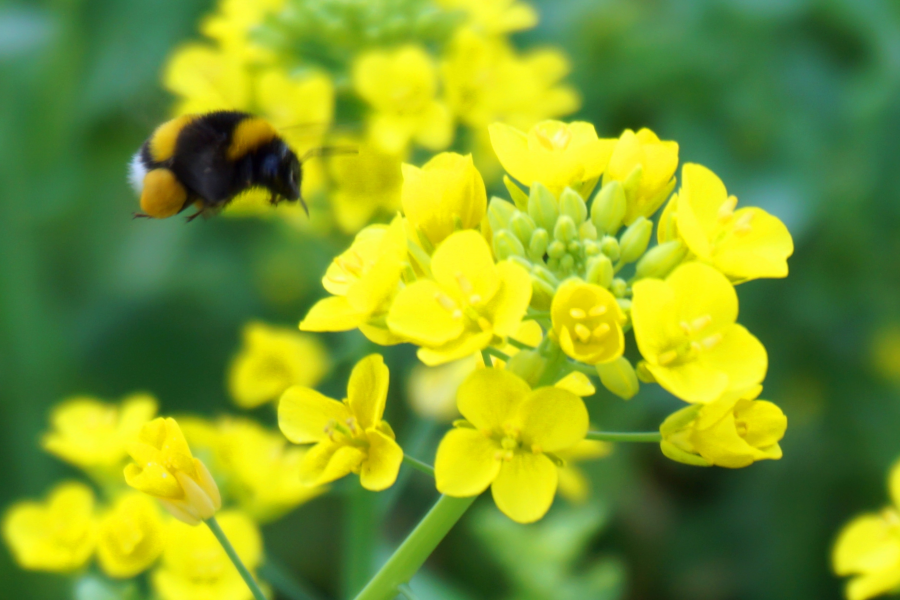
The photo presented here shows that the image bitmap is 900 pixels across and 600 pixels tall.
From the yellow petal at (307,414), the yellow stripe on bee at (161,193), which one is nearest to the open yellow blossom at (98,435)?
the yellow stripe on bee at (161,193)

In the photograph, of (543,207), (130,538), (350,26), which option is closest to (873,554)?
(543,207)

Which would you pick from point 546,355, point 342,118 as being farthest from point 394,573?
point 342,118

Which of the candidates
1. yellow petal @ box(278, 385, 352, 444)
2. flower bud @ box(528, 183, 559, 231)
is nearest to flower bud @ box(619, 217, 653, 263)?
flower bud @ box(528, 183, 559, 231)

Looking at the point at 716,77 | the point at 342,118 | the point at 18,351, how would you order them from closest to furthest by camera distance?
the point at 342,118, the point at 18,351, the point at 716,77

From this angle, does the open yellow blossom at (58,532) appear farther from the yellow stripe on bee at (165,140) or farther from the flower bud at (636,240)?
the flower bud at (636,240)

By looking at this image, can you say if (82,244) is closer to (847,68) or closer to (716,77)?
(716,77)

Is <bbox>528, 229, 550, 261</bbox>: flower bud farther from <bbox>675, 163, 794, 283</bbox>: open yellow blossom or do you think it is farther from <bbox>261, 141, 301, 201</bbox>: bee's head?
<bbox>261, 141, 301, 201</bbox>: bee's head
